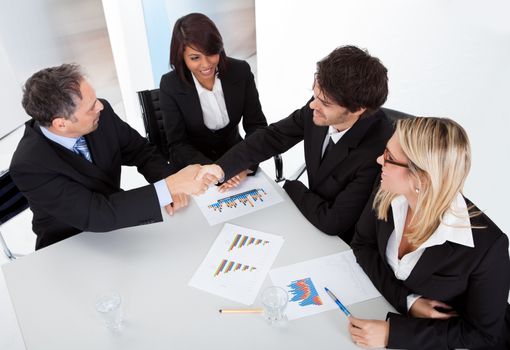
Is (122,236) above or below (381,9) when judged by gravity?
below

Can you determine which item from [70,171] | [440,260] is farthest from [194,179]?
[440,260]

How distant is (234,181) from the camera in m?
1.98

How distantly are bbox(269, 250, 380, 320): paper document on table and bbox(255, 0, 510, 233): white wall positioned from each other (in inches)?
77.0

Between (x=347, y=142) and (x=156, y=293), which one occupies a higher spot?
(x=347, y=142)

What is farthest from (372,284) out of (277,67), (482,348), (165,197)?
(277,67)

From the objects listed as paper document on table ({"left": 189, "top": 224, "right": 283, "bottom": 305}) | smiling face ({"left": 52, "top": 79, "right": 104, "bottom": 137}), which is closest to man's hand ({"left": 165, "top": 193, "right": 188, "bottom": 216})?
paper document on table ({"left": 189, "top": 224, "right": 283, "bottom": 305})

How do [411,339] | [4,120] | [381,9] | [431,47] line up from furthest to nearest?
[4,120], [381,9], [431,47], [411,339]

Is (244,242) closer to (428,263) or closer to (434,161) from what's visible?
(428,263)

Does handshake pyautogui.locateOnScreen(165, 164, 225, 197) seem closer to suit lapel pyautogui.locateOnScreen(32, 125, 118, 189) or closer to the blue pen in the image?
suit lapel pyautogui.locateOnScreen(32, 125, 118, 189)

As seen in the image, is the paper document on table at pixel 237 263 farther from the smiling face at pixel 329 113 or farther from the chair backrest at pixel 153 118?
the chair backrest at pixel 153 118

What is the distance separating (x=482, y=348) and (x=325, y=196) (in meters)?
0.87

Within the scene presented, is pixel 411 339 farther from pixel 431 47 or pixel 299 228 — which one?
pixel 431 47

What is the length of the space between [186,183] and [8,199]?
1.02 meters

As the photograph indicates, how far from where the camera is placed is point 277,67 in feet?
14.3
